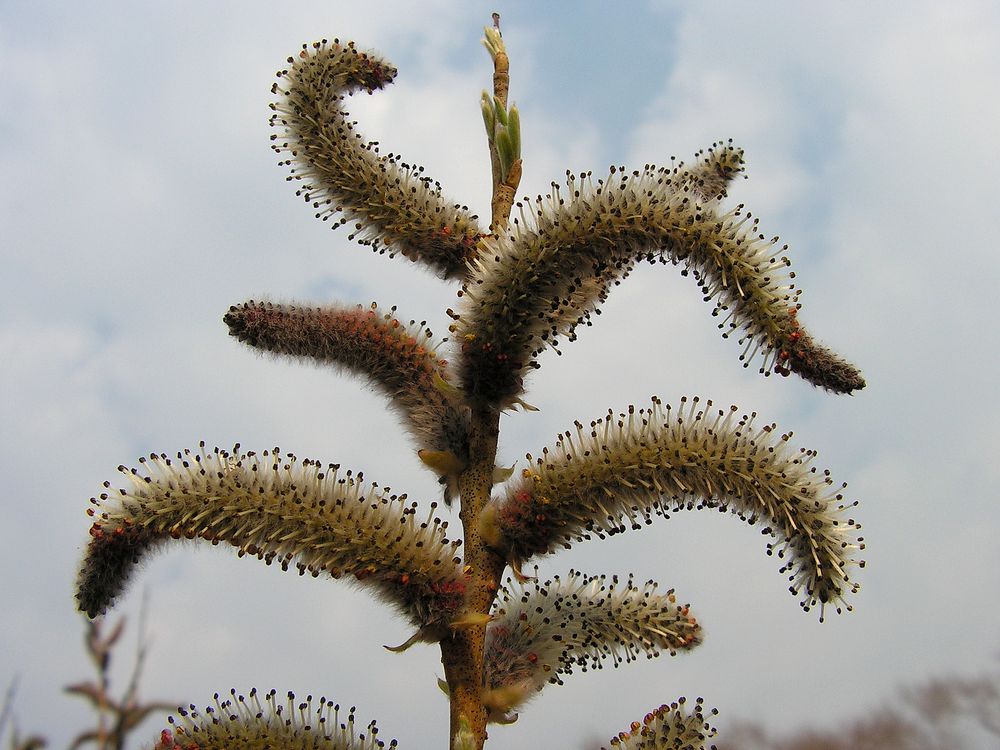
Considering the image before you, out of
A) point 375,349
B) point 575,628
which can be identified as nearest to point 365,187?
point 375,349

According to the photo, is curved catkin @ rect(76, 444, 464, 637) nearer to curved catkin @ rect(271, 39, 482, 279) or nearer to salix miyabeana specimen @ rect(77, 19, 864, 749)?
salix miyabeana specimen @ rect(77, 19, 864, 749)

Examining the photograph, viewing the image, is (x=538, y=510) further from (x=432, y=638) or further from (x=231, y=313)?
(x=231, y=313)

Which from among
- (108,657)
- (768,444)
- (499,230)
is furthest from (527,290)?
(108,657)

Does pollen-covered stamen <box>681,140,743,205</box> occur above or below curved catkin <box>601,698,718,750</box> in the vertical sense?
above

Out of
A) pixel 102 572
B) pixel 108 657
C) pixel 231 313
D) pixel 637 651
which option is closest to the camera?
pixel 108 657

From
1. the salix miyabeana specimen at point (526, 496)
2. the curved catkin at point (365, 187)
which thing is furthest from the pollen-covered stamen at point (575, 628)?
the curved catkin at point (365, 187)

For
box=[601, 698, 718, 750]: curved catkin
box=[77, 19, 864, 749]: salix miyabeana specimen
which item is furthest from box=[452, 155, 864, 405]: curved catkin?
box=[601, 698, 718, 750]: curved catkin
